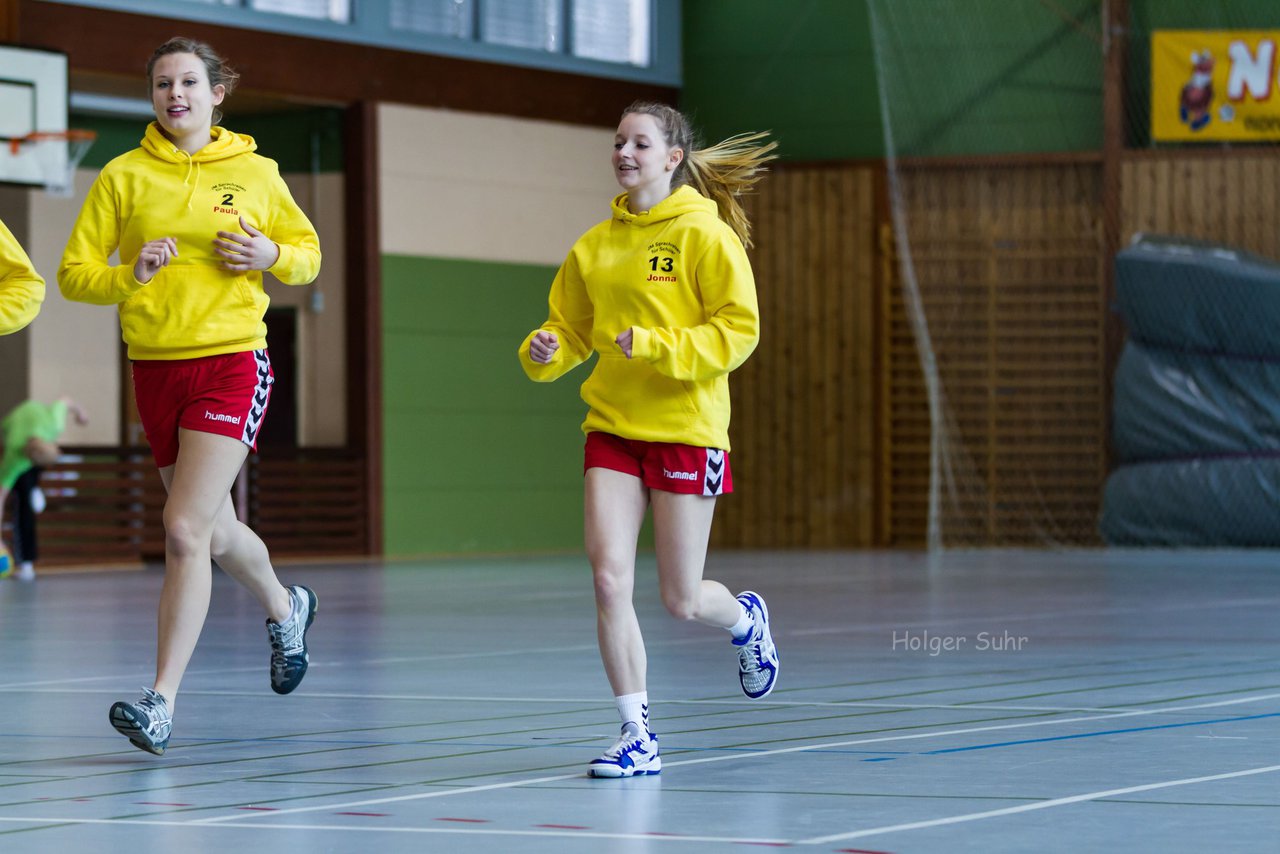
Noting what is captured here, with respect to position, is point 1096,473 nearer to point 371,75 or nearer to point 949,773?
point 371,75

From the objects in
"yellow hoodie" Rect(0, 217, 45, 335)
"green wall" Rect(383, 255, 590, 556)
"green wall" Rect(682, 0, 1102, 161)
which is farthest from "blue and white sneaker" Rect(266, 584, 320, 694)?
"green wall" Rect(383, 255, 590, 556)

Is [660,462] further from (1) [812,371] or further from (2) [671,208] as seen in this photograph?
(1) [812,371]

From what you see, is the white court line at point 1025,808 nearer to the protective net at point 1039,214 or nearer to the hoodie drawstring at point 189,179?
the hoodie drawstring at point 189,179

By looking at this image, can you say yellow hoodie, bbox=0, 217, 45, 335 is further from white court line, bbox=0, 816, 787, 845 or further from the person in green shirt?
the person in green shirt

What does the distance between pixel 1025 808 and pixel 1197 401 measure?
48.0 feet

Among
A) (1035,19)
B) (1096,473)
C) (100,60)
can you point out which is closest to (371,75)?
(100,60)

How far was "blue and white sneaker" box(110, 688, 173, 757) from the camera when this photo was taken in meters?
5.16

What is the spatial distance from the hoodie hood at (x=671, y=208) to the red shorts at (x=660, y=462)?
1.88 ft

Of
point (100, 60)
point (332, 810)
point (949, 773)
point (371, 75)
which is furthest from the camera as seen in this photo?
point (371, 75)

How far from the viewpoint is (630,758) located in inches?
192

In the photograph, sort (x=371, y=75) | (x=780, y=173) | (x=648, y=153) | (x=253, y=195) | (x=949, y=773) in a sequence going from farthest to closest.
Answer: (x=780, y=173), (x=371, y=75), (x=253, y=195), (x=648, y=153), (x=949, y=773)

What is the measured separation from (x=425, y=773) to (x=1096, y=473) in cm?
1584

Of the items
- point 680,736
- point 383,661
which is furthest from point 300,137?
point 680,736

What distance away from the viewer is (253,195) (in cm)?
578
